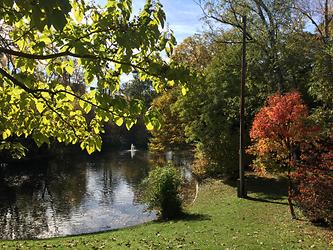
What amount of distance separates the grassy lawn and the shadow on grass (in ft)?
0.54

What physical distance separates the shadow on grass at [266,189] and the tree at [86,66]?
1668 centimetres

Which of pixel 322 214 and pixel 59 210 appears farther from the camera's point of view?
pixel 59 210

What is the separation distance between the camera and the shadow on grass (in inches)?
849

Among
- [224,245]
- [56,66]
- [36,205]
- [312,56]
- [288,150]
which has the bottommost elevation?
[36,205]

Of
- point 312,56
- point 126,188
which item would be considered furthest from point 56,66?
point 126,188

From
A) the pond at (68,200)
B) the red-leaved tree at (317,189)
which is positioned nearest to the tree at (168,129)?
the pond at (68,200)

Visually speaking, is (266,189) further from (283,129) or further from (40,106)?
(40,106)

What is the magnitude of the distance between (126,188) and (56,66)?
27.4 meters

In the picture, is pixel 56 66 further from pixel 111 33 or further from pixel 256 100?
pixel 256 100

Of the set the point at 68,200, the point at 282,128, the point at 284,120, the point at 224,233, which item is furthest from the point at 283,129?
the point at 68,200

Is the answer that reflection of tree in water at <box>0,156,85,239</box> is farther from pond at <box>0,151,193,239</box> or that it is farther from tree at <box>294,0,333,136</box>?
tree at <box>294,0,333,136</box>

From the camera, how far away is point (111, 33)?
4.62 meters

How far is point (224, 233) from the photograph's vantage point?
14227 millimetres

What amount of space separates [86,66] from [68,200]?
965 inches
